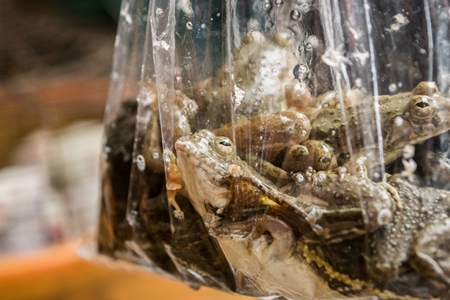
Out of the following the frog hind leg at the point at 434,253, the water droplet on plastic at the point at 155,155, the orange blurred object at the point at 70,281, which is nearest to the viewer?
the frog hind leg at the point at 434,253

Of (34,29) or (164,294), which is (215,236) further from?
(34,29)

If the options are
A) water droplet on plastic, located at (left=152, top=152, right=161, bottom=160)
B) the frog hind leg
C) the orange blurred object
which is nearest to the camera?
the frog hind leg

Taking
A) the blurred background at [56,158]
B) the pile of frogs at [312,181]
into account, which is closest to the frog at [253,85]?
the pile of frogs at [312,181]

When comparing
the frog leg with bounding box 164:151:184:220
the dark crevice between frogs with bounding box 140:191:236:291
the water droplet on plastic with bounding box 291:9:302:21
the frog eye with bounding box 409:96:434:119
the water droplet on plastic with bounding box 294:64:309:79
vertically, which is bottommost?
the dark crevice between frogs with bounding box 140:191:236:291

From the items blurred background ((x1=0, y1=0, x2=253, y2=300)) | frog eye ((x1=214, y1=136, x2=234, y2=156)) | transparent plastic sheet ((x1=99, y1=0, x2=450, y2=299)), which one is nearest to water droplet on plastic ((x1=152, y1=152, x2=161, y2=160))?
transparent plastic sheet ((x1=99, y1=0, x2=450, y2=299))

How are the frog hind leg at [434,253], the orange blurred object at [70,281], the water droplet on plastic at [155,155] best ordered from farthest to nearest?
the orange blurred object at [70,281], the water droplet on plastic at [155,155], the frog hind leg at [434,253]

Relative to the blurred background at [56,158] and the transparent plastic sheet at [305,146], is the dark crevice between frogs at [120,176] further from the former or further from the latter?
the blurred background at [56,158]

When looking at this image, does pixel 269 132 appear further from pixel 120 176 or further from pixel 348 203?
pixel 120 176

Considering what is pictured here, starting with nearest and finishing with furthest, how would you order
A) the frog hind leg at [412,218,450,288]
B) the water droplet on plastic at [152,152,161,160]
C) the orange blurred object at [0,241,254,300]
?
the frog hind leg at [412,218,450,288], the water droplet on plastic at [152,152,161,160], the orange blurred object at [0,241,254,300]

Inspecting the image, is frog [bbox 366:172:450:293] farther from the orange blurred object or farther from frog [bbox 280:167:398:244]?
the orange blurred object
